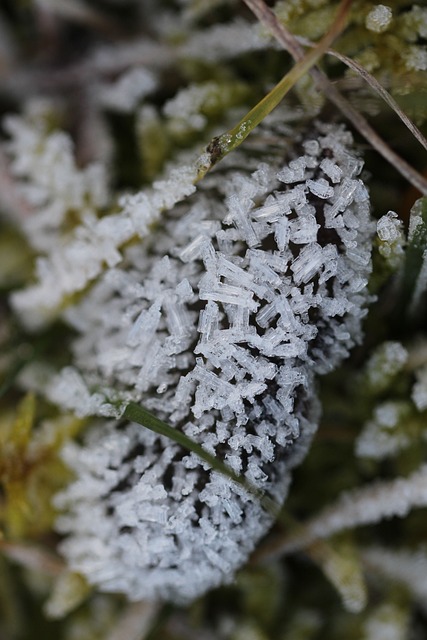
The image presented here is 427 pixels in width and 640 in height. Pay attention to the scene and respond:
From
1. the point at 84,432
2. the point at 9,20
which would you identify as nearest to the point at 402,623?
the point at 84,432

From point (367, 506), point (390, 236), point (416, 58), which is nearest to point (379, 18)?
point (416, 58)

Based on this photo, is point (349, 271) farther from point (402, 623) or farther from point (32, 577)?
point (32, 577)

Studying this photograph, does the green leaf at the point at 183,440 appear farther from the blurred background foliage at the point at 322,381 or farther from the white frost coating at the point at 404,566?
the white frost coating at the point at 404,566

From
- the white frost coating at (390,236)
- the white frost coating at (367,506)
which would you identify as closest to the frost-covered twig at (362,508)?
the white frost coating at (367,506)

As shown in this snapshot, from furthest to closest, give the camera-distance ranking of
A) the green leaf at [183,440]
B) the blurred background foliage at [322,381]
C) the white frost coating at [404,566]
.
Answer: the white frost coating at [404,566], the blurred background foliage at [322,381], the green leaf at [183,440]

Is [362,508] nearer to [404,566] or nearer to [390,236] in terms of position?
[404,566]

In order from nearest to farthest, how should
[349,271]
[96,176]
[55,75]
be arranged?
[349,271], [96,176], [55,75]
